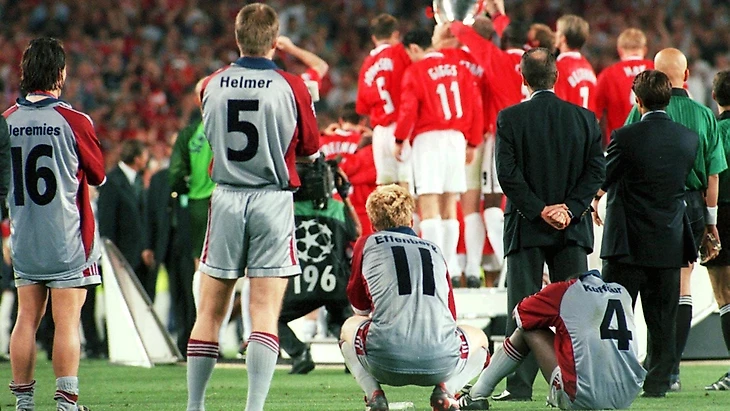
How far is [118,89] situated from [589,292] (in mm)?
17155

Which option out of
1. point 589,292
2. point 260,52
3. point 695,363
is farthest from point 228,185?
point 695,363

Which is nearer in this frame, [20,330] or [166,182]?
[20,330]

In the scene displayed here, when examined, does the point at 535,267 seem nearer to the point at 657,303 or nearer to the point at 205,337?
the point at 657,303

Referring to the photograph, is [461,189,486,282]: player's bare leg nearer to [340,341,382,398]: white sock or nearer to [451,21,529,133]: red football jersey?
[451,21,529,133]: red football jersey

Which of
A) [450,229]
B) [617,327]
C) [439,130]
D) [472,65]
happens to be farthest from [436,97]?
[617,327]

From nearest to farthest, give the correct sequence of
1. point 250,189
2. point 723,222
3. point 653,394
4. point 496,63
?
point 250,189 → point 653,394 → point 723,222 → point 496,63

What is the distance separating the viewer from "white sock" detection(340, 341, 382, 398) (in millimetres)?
6887

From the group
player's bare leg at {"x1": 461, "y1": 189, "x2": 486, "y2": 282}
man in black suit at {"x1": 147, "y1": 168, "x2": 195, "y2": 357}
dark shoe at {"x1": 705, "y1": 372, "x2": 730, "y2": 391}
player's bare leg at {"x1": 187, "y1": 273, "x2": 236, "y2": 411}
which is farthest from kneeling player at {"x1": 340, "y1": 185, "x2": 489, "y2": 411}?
man in black suit at {"x1": 147, "y1": 168, "x2": 195, "y2": 357}

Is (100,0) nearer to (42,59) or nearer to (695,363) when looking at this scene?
(695,363)

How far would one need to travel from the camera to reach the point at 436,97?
11.3 metres

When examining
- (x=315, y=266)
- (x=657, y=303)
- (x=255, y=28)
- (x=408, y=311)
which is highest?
(x=255, y=28)

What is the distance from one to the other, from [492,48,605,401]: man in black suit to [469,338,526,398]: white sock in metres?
0.37

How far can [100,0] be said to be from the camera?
976 inches

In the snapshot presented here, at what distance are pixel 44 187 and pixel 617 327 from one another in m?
3.11
